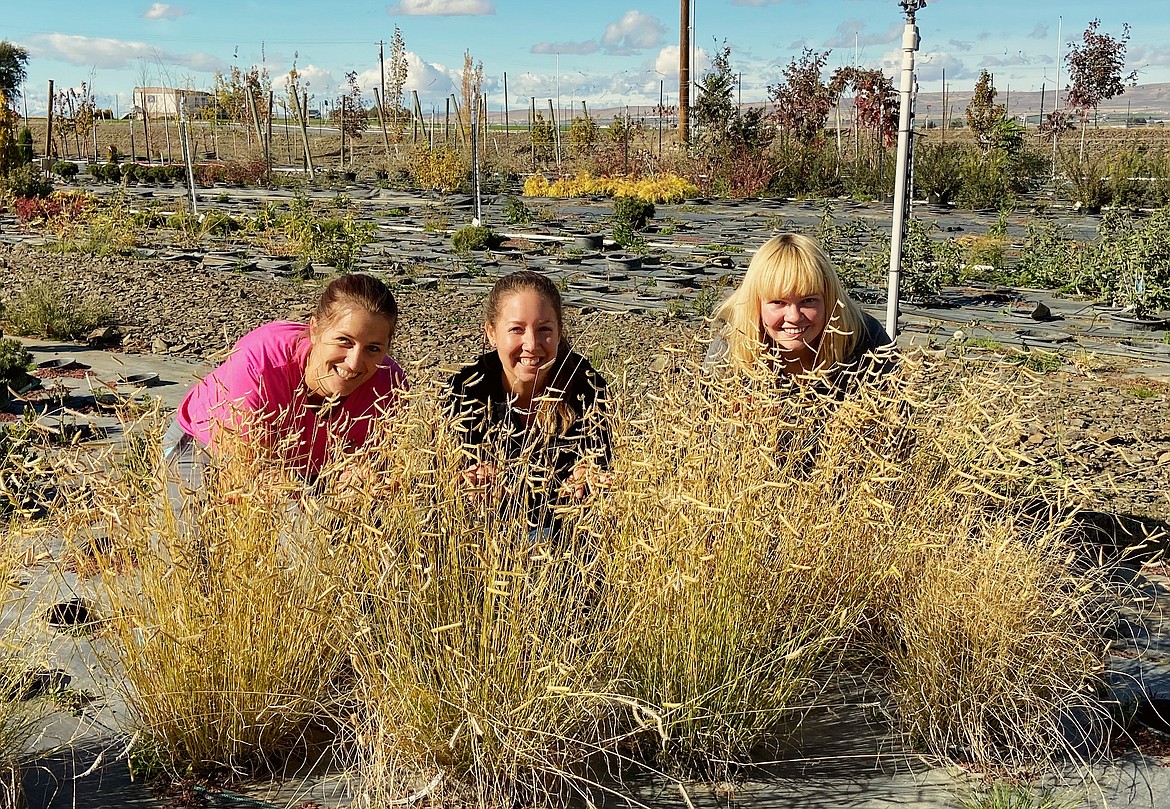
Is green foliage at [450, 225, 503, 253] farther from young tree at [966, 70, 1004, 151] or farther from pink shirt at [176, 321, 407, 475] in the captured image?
young tree at [966, 70, 1004, 151]

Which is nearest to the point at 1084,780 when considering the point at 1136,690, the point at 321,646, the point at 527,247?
the point at 1136,690

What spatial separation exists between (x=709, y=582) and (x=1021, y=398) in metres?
0.87

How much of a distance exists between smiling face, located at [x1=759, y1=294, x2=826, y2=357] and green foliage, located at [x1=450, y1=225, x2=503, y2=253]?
8.74 m

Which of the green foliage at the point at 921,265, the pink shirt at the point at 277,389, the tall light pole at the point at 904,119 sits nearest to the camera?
the pink shirt at the point at 277,389

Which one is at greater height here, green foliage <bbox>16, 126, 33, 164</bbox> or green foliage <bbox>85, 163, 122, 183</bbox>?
green foliage <bbox>16, 126, 33, 164</bbox>

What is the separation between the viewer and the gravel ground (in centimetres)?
426

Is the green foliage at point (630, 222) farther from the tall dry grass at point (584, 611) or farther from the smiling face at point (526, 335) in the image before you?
the tall dry grass at point (584, 611)

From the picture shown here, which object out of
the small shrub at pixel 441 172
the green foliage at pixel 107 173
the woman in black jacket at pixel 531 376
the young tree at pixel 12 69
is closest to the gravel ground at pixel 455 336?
the woman in black jacket at pixel 531 376

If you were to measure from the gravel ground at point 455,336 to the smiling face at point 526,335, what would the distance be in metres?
0.26

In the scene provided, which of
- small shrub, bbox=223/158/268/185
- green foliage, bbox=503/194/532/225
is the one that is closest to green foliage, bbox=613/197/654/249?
green foliage, bbox=503/194/532/225

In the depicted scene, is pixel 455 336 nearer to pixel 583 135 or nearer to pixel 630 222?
pixel 630 222

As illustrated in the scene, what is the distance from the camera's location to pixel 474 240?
1184 cm

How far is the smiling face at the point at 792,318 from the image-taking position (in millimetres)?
3084

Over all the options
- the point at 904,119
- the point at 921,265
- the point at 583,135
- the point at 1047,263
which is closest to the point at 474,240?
the point at 921,265
